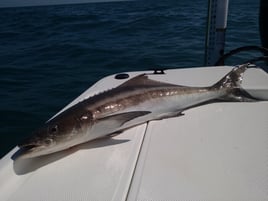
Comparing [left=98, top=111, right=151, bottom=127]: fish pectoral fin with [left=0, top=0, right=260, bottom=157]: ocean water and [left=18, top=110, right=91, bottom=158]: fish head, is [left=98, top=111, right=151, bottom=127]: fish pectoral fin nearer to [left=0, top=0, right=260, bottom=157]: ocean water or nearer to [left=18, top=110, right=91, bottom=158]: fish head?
[left=18, top=110, right=91, bottom=158]: fish head

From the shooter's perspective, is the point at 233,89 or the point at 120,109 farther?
the point at 233,89

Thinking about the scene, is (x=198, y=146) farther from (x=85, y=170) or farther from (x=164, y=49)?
(x=164, y=49)

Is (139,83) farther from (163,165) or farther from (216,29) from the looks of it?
(216,29)

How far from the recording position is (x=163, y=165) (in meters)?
1.63

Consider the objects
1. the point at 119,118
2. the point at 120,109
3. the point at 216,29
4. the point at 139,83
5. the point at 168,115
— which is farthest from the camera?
the point at 216,29

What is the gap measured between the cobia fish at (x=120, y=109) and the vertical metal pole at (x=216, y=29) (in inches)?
50.6

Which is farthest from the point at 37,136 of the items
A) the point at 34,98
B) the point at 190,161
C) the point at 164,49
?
the point at 164,49

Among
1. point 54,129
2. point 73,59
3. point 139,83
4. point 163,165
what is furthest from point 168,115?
point 73,59

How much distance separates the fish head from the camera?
1.72 meters

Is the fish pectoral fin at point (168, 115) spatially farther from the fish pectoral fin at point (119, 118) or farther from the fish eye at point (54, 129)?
the fish eye at point (54, 129)

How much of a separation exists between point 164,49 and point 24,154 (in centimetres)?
829

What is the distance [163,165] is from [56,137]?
673 mm

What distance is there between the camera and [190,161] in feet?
5.37

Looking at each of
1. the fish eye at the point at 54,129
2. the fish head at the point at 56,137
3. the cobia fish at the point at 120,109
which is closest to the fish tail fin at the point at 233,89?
the cobia fish at the point at 120,109
